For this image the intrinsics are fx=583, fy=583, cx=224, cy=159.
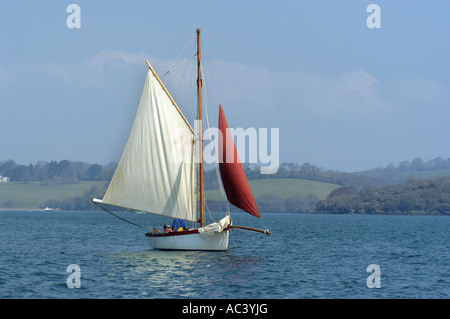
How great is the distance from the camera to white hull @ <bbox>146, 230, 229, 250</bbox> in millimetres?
43844

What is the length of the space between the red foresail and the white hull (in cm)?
329

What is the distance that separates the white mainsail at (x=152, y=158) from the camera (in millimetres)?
44312

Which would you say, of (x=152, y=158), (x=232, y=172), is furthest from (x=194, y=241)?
(x=152, y=158)

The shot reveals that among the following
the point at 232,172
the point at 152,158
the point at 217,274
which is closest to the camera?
the point at 217,274

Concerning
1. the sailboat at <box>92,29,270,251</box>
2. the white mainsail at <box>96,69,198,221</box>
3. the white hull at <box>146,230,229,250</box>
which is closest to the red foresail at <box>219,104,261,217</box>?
the sailboat at <box>92,29,270,251</box>

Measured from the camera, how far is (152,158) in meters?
44.5

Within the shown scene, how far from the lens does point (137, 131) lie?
44500 mm

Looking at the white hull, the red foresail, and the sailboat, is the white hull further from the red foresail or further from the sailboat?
the red foresail

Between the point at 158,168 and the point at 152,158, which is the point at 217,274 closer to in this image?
the point at 158,168

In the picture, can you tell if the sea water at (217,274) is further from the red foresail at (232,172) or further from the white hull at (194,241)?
the red foresail at (232,172)

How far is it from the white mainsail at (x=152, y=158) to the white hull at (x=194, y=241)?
88.7 inches

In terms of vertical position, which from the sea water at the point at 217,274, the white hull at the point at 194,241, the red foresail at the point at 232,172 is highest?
the red foresail at the point at 232,172

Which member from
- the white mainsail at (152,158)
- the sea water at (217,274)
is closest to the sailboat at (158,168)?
the white mainsail at (152,158)

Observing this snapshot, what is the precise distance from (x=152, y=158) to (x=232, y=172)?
6.46 m
